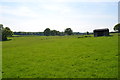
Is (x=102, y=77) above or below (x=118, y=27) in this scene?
below

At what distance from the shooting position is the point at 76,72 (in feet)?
43.3

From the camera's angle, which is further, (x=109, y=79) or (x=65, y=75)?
(x=65, y=75)

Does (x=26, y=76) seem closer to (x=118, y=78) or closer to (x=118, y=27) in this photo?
(x=118, y=78)

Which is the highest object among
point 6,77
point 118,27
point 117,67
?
point 118,27

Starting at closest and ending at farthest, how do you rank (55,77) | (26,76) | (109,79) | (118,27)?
(109,79) → (55,77) → (26,76) → (118,27)

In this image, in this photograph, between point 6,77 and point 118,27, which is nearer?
point 6,77

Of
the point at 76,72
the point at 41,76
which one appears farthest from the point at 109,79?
the point at 41,76

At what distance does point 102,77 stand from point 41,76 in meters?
5.54

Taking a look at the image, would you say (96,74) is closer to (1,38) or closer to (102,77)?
(102,77)

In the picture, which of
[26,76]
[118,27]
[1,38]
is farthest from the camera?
[118,27]

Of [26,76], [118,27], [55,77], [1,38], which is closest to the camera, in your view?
[55,77]

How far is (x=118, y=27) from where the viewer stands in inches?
5822

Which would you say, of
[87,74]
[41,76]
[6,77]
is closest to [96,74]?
[87,74]

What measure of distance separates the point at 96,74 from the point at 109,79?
1.42 meters
